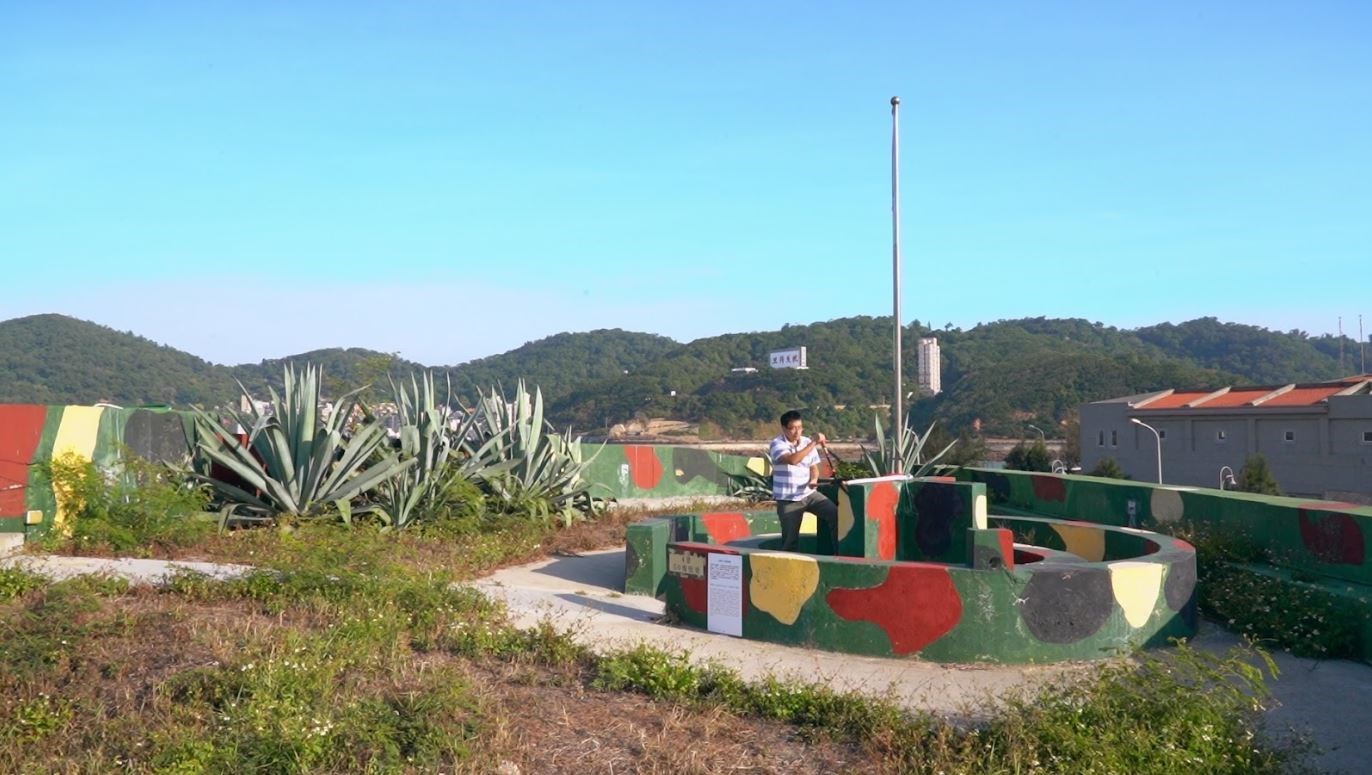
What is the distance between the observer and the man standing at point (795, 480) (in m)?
10.6

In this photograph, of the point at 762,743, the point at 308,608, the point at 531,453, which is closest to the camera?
the point at 762,743

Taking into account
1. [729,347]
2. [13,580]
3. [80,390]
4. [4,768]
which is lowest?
[4,768]

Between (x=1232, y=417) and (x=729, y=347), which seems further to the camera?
(x=729, y=347)

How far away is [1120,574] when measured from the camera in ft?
26.2

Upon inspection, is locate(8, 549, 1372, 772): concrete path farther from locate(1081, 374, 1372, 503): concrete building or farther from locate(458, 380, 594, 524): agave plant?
locate(1081, 374, 1372, 503): concrete building

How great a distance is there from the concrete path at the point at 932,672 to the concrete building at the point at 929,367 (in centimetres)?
8343

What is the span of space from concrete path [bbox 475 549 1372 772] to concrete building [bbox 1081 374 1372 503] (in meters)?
39.8

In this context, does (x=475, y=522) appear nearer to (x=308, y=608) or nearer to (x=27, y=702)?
(x=308, y=608)

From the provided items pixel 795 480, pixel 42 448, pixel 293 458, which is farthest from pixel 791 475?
pixel 42 448

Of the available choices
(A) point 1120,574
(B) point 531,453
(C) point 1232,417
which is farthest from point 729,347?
(A) point 1120,574

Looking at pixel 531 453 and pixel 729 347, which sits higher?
pixel 729 347

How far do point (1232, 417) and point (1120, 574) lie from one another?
47.0 m

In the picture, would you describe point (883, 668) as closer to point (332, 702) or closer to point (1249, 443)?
point (332, 702)

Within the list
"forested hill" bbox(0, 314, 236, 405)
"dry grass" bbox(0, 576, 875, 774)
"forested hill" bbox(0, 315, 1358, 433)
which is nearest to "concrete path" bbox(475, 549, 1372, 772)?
"dry grass" bbox(0, 576, 875, 774)
